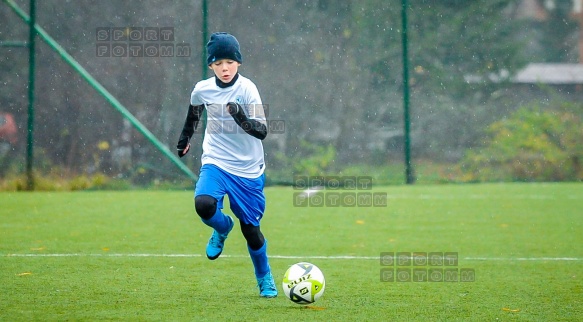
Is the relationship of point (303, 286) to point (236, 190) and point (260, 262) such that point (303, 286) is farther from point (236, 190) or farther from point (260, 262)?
point (236, 190)

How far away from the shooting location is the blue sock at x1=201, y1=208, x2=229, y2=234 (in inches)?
227

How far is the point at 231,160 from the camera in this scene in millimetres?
5973

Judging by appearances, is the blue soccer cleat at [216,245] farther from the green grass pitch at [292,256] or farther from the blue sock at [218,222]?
the green grass pitch at [292,256]

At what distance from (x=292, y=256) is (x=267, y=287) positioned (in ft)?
6.33

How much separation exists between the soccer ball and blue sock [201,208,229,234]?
651mm

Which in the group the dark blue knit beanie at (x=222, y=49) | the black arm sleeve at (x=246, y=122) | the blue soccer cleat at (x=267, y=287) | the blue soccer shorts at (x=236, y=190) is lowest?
the blue soccer cleat at (x=267, y=287)

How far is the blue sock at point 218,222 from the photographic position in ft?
18.9

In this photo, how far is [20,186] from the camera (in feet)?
43.1

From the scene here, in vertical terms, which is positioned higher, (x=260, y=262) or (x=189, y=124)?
(x=189, y=124)

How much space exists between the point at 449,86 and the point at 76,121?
6176mm

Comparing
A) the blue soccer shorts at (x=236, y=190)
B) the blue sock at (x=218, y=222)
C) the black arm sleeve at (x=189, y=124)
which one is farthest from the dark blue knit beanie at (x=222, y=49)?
the blue sock at (x=218, y=222)

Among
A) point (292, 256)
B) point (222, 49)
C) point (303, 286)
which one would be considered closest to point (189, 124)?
point (222, 49)

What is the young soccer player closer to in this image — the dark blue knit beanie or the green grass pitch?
the dark blue knit beanie

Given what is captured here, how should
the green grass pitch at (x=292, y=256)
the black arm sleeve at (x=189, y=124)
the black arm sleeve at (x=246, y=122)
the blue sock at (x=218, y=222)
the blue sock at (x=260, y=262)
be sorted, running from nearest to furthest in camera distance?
the green grass pitch at (x=292, y=256) → the black arm sleeve at (x=246, y=122) → the blue sock at (x=218, y=222) → the blue sock at (x=260, y=262) → the black arm sleeve at (x=189, y=124)
